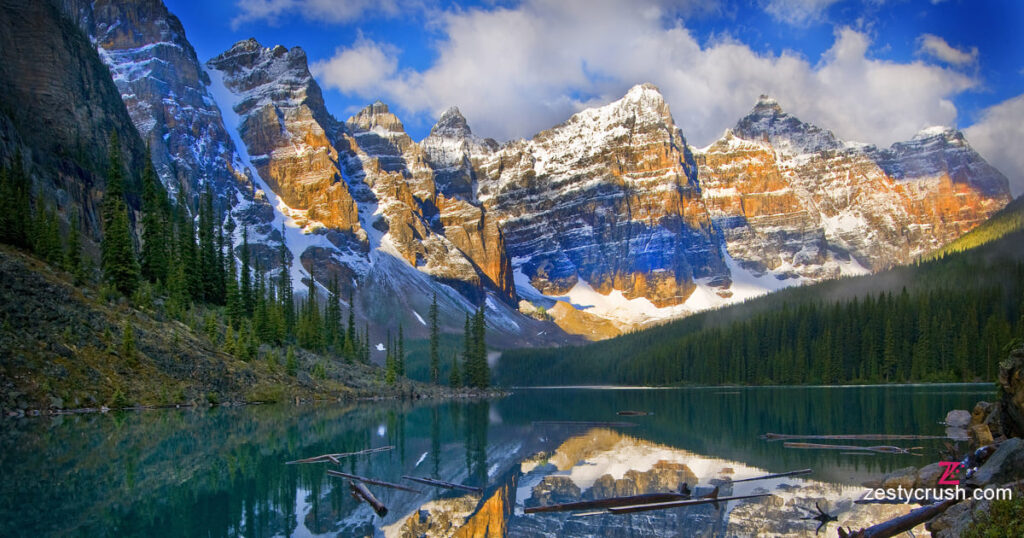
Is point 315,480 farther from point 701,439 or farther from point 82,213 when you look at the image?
point 82,213

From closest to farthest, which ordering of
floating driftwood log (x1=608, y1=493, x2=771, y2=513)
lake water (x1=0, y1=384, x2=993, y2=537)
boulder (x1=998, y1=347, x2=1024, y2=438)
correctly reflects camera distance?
1. lake water (x1=0, y1=384, x2=993, y2=537)
2. floating driftwood log (x1=608, y1=493, x2=771, y2=513)
3. boulder (x1=998, y1=347, x2=1024, y2=438)

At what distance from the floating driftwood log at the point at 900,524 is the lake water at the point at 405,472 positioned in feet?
7.89

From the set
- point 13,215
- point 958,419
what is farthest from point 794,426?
point 13,215

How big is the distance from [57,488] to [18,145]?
251ft

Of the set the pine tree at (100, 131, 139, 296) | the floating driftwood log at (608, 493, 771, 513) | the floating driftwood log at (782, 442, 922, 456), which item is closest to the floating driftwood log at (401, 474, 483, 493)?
the floating driftwood log at (608, 493, 771, 513)

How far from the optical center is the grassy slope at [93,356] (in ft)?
157

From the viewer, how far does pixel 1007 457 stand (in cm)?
1877

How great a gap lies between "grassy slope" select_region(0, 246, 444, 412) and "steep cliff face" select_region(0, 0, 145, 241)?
89.6ft

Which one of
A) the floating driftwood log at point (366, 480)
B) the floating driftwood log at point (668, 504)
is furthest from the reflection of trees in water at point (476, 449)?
the floating driftwood log at point (668, 504)

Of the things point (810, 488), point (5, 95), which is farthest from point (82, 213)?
point (810, 488)

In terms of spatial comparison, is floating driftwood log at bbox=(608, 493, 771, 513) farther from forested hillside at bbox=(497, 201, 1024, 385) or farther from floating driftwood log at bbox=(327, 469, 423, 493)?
forested hillside at bbox=(497, 201, 1024, 385)

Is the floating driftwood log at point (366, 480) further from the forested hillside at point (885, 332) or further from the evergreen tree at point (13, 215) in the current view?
the forested hillside at point (885, 332)

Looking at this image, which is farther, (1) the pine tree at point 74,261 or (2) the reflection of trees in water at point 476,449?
(1) the pine tree at point 74,261

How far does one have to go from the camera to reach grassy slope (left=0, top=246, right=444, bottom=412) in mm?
47781
